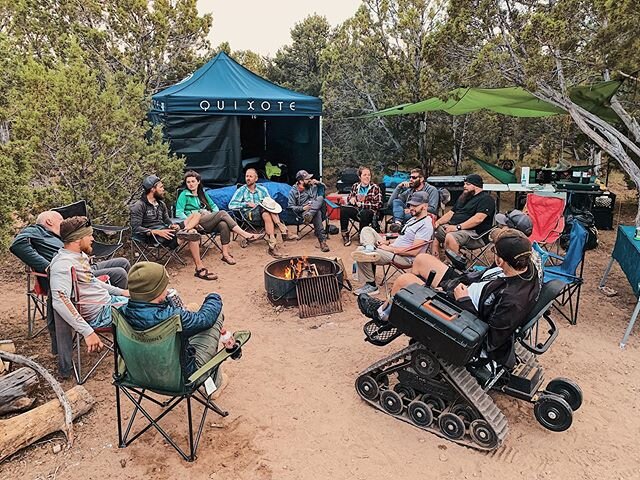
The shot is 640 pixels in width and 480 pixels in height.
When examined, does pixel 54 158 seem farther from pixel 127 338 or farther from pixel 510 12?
pixel 510 12

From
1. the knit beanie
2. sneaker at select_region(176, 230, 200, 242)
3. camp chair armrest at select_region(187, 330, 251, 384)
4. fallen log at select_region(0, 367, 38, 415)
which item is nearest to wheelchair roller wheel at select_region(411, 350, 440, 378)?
camp chair armrest at select_region(187, 330, 251, 384)

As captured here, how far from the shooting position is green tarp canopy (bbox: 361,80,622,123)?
5777 millimetres

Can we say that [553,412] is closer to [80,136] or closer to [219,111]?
[80,136]

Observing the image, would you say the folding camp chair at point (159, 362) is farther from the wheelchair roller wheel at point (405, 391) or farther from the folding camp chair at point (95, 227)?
the folding camp chair at point (95, 227)

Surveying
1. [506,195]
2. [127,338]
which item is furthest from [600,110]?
[127,338]

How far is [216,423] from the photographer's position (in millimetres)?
2648

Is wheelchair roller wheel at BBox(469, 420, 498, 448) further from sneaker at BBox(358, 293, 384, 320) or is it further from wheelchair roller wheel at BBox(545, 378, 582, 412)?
sneaker at BBox(358, 293, 384, 320)

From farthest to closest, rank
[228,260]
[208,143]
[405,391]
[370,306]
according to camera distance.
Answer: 1. [208,143]
2. [228,260]
3. [370,306]
4. [405,391]

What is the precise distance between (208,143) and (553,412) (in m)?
5.86

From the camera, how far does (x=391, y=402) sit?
268 centimetres

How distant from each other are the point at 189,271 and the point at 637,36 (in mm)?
5122

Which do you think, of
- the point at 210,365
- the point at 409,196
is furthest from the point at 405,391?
the point at 409,196

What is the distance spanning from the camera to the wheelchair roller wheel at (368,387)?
2762mm

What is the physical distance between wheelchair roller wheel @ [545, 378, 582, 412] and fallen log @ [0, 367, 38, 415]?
9.66ft
